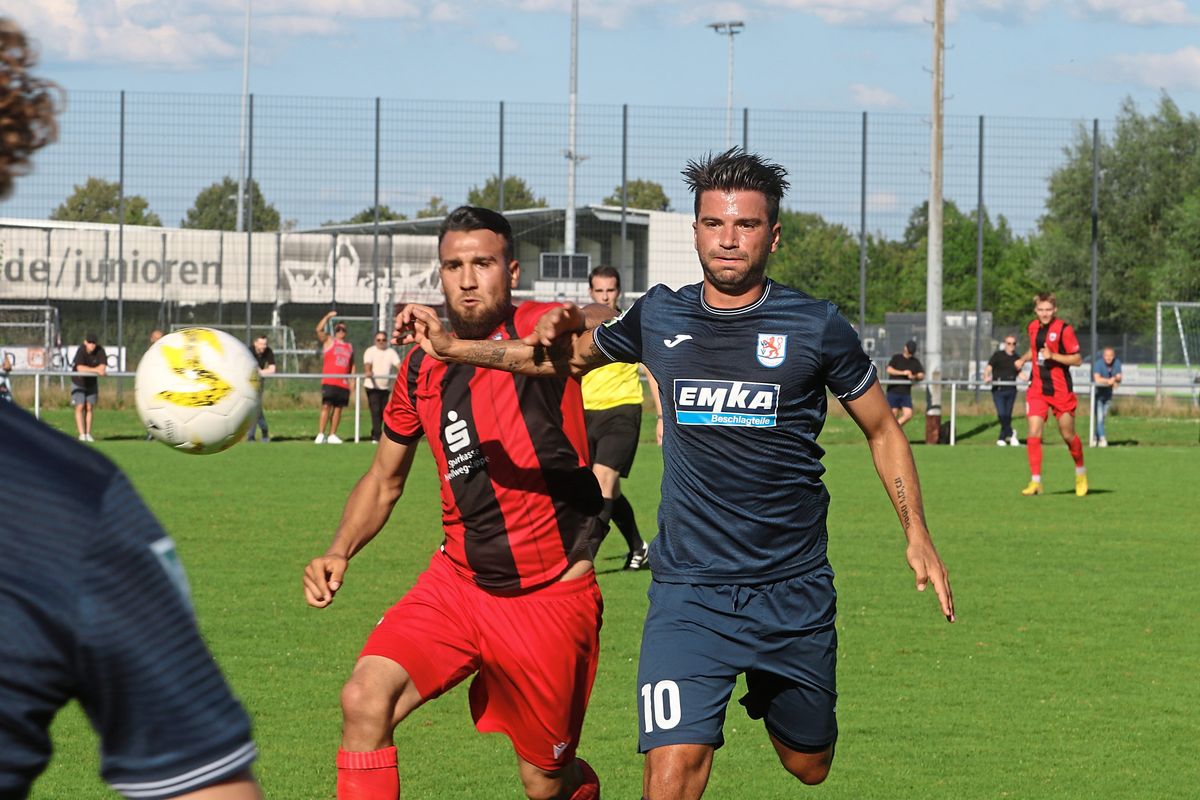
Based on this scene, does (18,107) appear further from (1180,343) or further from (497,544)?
(1180,343)

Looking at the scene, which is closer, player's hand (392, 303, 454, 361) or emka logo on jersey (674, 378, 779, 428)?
emka logo on jersey (674, 378, 779, 428)

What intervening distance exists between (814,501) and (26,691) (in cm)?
345

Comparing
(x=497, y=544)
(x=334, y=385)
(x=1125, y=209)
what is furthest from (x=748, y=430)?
(x=1125, y=209)

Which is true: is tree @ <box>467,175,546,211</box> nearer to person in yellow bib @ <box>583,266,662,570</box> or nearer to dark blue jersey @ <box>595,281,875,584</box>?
person in yellow bib @ <box>583,266,662,570</box>

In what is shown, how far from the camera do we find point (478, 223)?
17.3ft

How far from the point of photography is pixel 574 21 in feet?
117

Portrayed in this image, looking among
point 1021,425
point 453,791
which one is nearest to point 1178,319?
point 1021,425

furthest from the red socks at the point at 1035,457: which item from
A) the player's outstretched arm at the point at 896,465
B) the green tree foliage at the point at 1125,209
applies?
the green tree foliage at the point at 1125,209

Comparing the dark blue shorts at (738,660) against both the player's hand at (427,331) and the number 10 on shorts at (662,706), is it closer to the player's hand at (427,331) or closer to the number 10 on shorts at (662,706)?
the number 10 on shorts at (662,706)

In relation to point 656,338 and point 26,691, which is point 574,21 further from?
point 26,691

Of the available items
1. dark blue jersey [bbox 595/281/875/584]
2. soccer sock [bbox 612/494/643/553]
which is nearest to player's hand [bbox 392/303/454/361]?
dark blue jersey [bbox 595/281/875/584]

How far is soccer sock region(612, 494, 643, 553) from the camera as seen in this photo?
11.5 metres

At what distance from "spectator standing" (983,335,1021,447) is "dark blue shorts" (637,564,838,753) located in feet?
73.8

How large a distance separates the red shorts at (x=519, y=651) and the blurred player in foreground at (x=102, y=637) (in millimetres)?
3298
